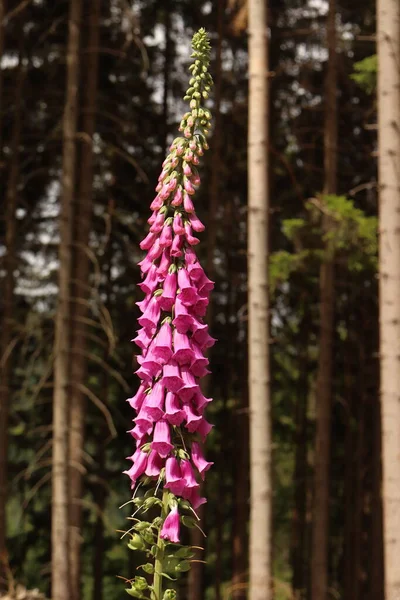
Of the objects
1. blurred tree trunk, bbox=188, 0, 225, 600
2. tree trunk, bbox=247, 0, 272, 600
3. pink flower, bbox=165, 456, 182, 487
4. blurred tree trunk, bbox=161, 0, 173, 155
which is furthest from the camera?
blurred tree trunk, bbox=161, 0, 173, 155

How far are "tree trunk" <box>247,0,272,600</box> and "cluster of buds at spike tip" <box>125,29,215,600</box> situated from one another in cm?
693

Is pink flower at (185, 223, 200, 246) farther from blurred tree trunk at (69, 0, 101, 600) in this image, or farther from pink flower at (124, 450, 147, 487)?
blurred tree trunk at (69, 0, 101, 600)

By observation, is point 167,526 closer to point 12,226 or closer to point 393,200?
point 393,200

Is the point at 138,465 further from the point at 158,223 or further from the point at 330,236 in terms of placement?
the point at 330,236

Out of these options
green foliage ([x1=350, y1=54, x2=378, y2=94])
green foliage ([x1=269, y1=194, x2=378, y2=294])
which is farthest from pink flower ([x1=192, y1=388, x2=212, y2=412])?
green foliage ([x1=350, y1=54, x2=378, y2=94])

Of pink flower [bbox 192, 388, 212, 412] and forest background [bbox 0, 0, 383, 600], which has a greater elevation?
forest background [bbox 0, 0, 383, 600]

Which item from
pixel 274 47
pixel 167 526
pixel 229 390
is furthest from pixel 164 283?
pixel 229 390

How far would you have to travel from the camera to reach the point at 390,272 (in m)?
9.89

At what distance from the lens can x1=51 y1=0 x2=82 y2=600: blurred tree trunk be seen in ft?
41.2

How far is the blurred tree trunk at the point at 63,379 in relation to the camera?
12547 mm

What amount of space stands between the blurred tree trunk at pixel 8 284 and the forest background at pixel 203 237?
0.12 feet

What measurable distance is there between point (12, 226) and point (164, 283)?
13217 mm

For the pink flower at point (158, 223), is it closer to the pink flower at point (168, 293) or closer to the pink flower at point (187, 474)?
the pink flower at point (168, 293)

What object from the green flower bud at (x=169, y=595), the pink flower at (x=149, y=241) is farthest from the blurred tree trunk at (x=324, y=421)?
the green flower bud at (x=169, y=595)
